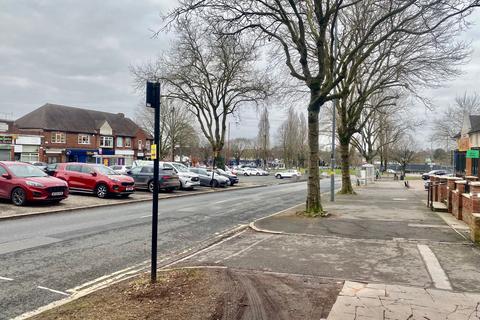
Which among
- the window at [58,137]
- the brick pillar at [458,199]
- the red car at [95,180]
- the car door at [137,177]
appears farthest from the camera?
the window at [58,137]

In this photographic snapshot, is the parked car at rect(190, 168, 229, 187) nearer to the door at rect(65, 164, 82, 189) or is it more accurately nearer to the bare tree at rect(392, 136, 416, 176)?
the door at rect(65, 164, 82, 189)

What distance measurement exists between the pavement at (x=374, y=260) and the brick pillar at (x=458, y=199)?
117cm

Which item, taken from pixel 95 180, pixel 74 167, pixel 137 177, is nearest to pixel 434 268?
pixel 95 180

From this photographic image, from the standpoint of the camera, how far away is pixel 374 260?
7.23 meters

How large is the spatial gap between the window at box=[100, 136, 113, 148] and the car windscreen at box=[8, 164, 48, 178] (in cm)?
4965

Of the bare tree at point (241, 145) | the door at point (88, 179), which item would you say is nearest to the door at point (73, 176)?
the door at point (88, 179)

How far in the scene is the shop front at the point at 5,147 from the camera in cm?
4673

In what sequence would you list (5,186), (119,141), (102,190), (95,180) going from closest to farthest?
(5,186) → (102,190) → (95,180) → (119,141)

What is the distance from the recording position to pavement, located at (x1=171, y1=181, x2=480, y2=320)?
189 inches

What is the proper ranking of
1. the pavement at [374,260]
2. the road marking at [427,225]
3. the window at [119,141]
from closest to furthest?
the pavement at [374,260]
the road marking at [427,225]
the window at [119,141]

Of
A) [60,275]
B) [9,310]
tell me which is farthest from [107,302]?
[60,275]

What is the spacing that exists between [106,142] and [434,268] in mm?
62477

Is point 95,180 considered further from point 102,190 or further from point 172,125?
point 172,125

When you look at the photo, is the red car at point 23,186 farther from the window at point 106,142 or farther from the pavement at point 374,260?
the window at point 106,142
